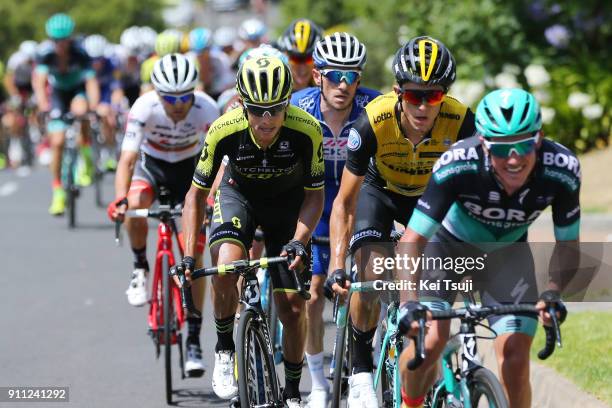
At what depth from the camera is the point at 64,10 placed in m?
72.1

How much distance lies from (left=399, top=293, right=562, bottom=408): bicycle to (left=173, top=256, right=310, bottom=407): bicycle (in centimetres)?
115

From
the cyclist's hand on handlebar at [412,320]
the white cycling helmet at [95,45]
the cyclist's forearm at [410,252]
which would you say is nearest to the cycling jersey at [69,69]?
the white cycling helmet at [95,45]

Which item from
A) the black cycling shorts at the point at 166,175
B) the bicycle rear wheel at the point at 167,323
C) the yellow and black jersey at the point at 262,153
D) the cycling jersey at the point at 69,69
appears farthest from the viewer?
the cycling jersey at the point at 69,69

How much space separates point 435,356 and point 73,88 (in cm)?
1190

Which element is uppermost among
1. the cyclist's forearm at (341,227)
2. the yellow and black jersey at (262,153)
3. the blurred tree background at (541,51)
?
the blurred tree background at (541,51)

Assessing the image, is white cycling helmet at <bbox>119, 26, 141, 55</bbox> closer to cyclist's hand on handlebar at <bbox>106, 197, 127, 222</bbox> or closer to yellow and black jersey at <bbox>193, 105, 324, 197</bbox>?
cyclist's hand on handlebar at <bbox>106, 197, 127, 222</bbox>

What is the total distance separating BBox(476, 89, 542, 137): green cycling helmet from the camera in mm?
5977

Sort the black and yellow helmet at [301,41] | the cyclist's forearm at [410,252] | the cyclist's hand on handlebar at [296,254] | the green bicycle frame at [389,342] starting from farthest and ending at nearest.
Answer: the black and yellow helmet at [301,41], the cyclist's hand on handlebar at [296,254], the green bicycle frame at [389,342], the cyclist's forearm at [410,252]

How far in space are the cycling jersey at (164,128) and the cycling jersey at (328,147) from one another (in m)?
1.32

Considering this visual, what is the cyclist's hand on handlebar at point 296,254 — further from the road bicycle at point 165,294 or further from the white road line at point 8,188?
the white road line at point 8,188

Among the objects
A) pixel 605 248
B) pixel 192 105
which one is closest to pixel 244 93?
pixel 192 105

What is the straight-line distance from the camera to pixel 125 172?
32.6ft

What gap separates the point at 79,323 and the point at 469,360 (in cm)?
633

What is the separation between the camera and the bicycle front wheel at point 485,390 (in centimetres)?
566
